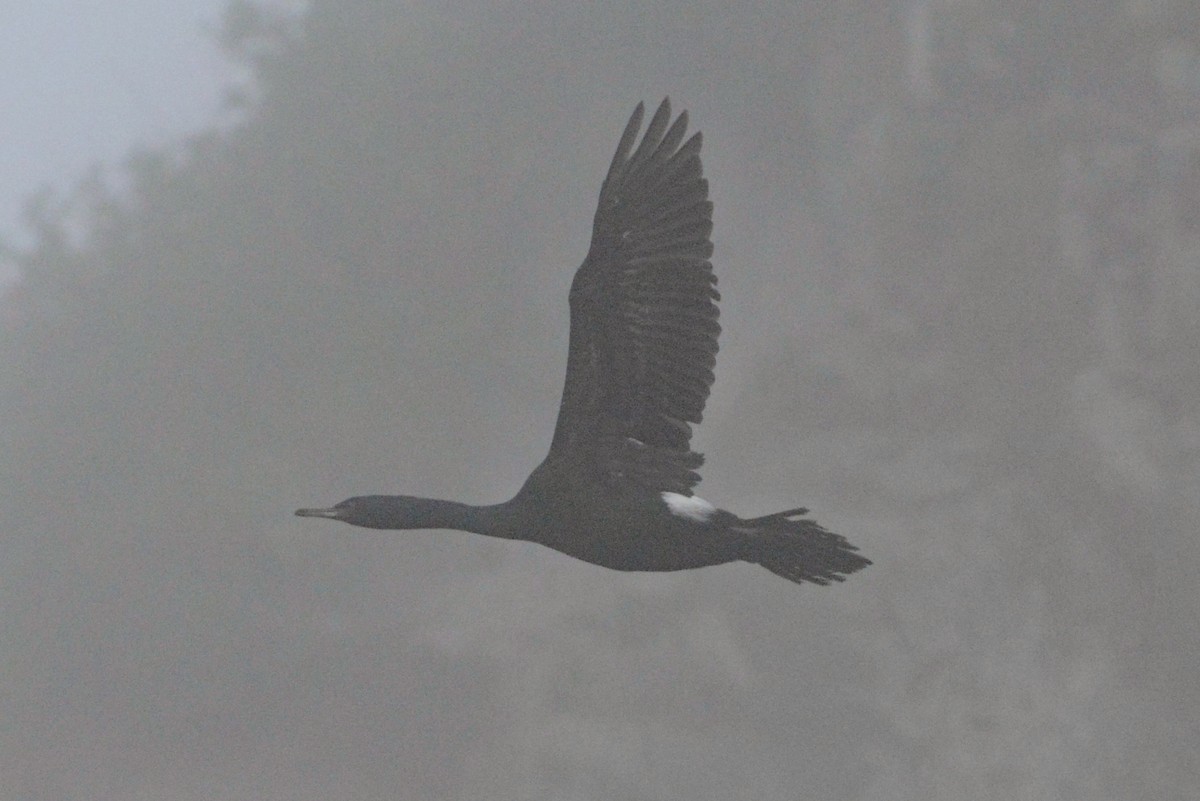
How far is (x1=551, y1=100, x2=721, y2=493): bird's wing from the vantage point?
905 centimetres

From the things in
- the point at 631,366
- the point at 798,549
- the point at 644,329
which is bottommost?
the point at 798,549

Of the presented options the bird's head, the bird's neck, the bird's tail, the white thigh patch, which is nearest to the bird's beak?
the bird's head

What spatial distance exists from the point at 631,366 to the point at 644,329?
26 centimetres

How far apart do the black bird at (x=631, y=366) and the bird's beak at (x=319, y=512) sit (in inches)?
0.6

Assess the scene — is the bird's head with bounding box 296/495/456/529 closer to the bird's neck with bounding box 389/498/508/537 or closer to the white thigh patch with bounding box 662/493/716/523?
the bird's neck with bounding box 389/498/508/537

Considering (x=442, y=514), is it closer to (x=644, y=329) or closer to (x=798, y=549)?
(x=644, y=329)

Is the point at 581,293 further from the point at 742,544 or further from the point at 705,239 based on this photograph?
the point at 742,544

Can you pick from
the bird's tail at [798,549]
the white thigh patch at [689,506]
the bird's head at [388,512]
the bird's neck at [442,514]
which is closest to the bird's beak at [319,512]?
the bird's head at [388,512]

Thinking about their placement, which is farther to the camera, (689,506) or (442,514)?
(442,514)

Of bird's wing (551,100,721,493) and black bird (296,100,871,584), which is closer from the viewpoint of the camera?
black bird (296,100,871,584)

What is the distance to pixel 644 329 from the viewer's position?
29.9ft

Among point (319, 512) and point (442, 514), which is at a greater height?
point (442, 514)

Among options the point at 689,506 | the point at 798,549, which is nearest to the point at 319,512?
the point at 689,506

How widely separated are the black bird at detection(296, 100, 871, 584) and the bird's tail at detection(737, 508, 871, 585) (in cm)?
27
